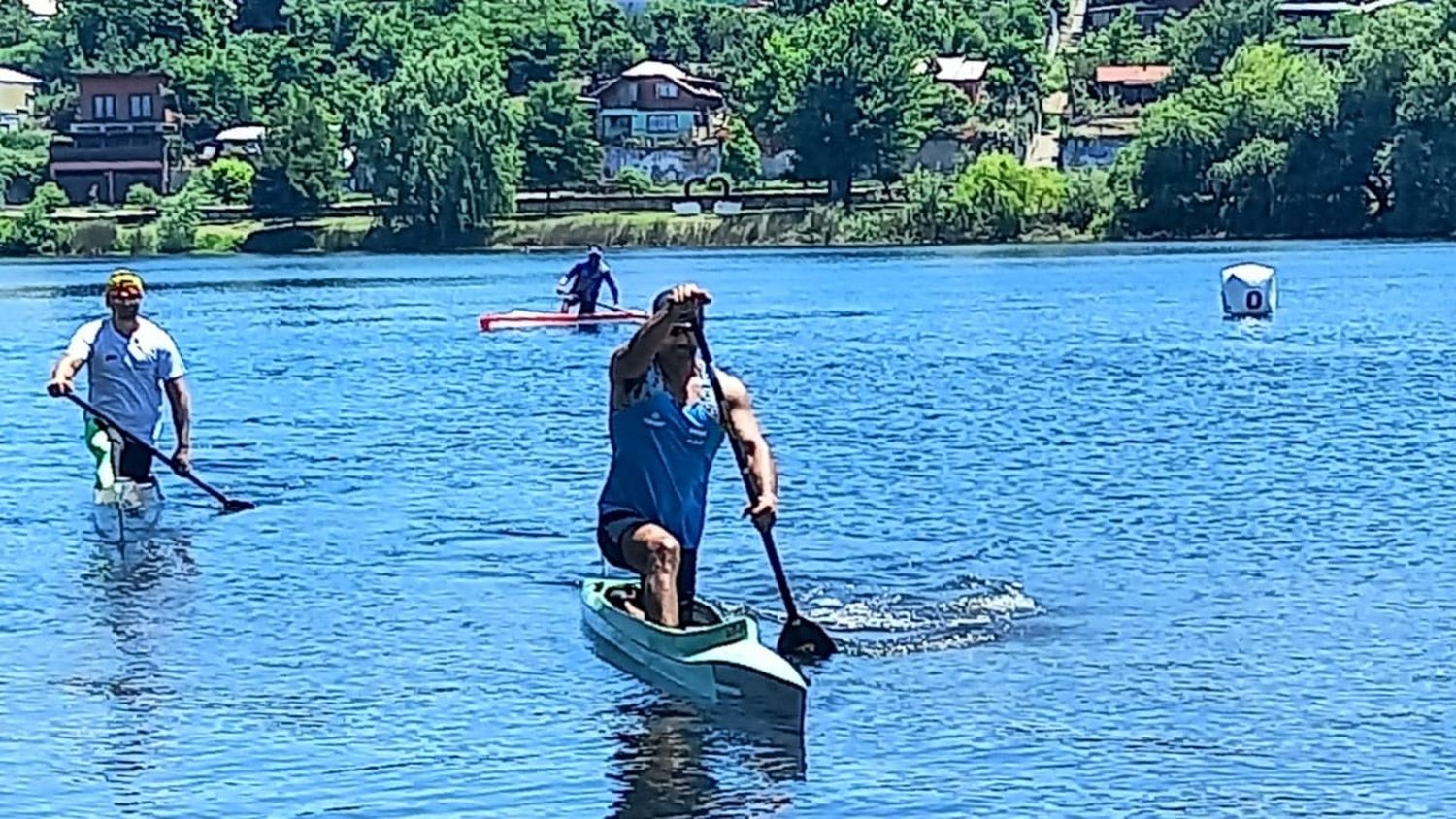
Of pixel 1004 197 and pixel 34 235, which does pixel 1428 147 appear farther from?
pixel 34 235

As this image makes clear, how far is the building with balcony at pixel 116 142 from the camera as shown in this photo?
166m

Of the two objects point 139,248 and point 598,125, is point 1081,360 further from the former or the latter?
point 598,125

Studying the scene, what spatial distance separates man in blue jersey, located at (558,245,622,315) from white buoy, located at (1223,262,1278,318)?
1509 centimetres

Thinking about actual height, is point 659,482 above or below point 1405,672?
above

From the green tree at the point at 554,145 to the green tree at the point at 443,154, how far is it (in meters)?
11.5

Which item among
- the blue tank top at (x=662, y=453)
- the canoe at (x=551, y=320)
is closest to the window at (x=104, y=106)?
the canoe at (x=551, y=320)

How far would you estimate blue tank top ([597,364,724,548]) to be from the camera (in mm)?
16422

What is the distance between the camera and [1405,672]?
60.1 feet

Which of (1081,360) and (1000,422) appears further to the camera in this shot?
(1081,360)

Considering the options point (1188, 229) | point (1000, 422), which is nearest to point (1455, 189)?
point (1188, 229)

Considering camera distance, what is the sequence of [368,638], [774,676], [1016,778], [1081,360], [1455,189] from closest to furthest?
[1016,778]
[774,676]
[368,638]
[1081,360]
[1455,189]

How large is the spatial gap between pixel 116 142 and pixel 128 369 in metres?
150

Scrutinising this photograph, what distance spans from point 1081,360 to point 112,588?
105 feet

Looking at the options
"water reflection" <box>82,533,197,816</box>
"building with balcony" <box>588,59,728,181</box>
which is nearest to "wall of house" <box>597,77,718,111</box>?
"building with balcony" <box>588,59,728,181</box>
